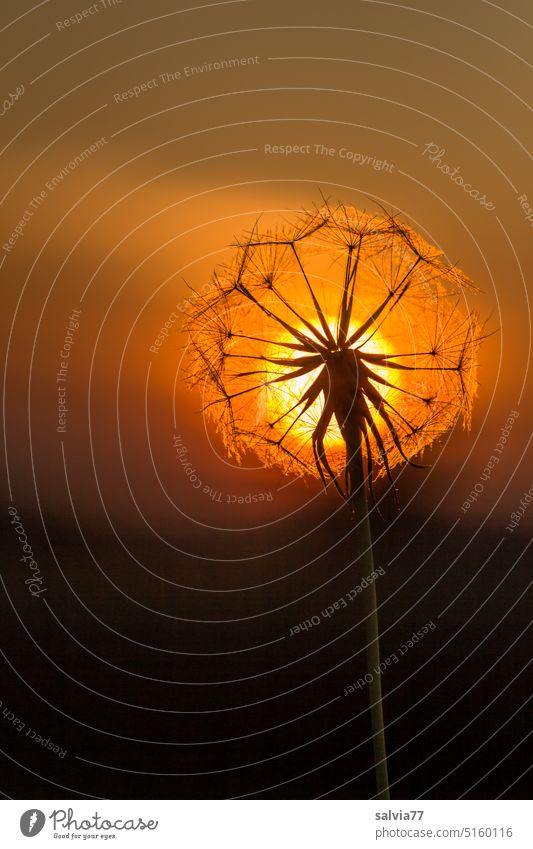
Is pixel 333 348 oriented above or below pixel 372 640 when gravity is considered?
above

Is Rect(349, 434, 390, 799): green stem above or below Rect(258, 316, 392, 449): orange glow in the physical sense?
below
